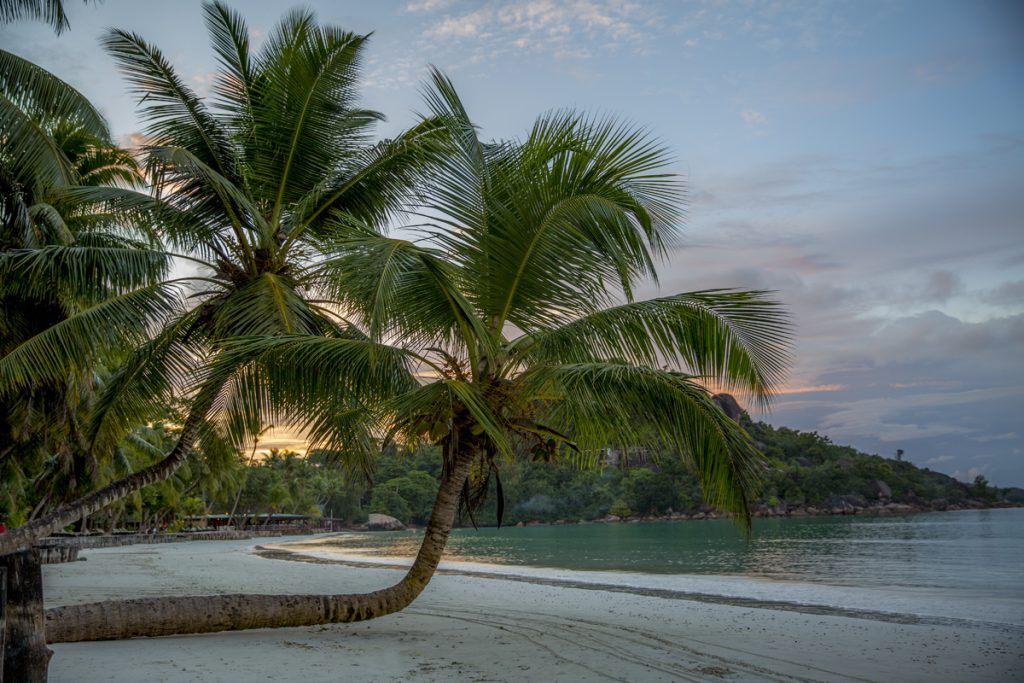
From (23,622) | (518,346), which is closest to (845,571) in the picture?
(518,346)

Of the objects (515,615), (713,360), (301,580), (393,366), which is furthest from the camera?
(301,580)

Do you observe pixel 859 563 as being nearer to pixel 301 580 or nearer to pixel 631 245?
pixel 301 580

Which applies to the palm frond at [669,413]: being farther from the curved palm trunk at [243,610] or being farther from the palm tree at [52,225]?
the palm tree at [52,225]

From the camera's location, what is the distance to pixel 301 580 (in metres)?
20.4

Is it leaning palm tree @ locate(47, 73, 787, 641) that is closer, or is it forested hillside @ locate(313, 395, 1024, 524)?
leaning palm tree @ locate(47, 73, 787, 641)

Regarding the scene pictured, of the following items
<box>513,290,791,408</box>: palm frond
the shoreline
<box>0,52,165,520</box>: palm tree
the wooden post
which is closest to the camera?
the wooden post

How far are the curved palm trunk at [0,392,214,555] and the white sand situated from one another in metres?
1.62

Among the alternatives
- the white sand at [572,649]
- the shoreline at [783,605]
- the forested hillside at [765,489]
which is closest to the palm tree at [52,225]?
the white sand at [572,649]

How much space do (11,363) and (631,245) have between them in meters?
7.21

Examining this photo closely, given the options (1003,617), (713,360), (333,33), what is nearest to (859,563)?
(1003,617)

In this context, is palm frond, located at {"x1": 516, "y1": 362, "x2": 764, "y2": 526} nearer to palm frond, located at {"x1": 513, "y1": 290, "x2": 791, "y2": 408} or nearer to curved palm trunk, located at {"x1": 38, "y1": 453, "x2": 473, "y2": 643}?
palm frond, located at {"x1": 513, "y1": 290, "x2": 791, "y2": 408}

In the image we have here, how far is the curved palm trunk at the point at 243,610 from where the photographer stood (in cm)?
729

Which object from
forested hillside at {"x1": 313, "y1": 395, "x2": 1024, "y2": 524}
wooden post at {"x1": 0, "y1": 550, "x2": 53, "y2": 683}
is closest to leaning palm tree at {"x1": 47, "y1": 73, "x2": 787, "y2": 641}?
wooden post at {"x1": 0, "y1": 550, "x2": 53, "y2": 683}

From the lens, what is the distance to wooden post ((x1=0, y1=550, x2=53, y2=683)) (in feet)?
14.8
